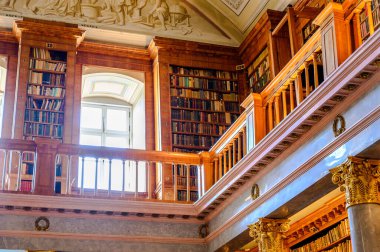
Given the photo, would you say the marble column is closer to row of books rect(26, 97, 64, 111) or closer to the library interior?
the library interior

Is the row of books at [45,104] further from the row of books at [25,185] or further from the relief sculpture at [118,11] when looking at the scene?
the relief sculpture at [118,11]

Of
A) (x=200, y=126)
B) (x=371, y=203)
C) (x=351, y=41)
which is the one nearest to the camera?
(x=371, y=203)

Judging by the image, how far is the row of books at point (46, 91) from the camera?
10.6m

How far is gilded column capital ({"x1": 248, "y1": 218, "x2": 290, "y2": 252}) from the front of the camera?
25.1 feet

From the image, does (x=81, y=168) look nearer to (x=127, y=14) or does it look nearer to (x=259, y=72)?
(x=127, y=14)

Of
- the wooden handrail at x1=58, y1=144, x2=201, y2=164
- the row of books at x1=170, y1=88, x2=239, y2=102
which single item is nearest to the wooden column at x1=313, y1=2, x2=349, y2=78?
the wooden handrail at x1=58, y1=144, x2=201, y2=164

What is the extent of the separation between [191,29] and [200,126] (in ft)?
5.40

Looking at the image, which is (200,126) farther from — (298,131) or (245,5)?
(298,131)

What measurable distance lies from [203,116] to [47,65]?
2.40 meters

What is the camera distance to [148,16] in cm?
1159

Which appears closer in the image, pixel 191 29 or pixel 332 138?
pixel 332 138

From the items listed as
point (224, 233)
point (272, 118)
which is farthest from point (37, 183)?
point (272, 118)

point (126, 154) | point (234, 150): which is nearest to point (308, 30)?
point (234, 150)

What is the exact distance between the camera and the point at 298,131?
6.66 meters
